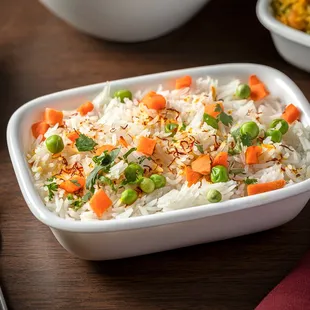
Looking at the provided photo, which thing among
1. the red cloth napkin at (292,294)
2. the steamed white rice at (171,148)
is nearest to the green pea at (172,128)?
the steamed white rice at (171,148)

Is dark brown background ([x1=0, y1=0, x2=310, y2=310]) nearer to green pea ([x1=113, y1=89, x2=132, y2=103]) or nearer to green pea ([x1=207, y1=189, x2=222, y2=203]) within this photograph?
green pea ([x1=207, y1=189, x2=222, y2=203])

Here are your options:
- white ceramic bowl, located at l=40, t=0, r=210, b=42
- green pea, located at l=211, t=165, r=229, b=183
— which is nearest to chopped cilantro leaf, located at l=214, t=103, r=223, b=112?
green pea, located at l=211, t=165, r=229, b=183

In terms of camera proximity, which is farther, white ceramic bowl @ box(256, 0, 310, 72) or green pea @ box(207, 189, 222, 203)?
white ceramic bowl @ box(256, 0, 310, 72)

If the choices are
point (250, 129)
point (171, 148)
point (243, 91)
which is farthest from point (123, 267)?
point (243, 91)

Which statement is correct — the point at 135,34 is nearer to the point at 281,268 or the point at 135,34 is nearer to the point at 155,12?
the point at 155,12

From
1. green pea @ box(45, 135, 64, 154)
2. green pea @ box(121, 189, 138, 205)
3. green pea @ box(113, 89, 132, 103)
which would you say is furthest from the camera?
green pea @ box(113, 89, 132, 103)

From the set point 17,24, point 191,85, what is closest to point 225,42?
point 191,85

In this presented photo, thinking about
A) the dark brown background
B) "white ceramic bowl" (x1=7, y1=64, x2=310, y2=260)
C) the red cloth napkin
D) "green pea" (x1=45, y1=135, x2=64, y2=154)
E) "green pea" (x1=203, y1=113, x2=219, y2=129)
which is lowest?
the dark brown background
